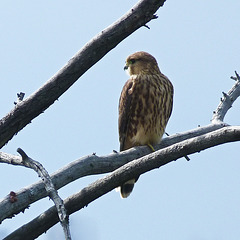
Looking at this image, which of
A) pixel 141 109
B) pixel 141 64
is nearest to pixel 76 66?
pixel 141 109

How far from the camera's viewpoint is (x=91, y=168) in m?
3.32

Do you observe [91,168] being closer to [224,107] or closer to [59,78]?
[59,78]

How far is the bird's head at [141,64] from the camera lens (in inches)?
210

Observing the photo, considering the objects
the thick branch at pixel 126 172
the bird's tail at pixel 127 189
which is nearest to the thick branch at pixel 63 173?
the thick branch at pixel 126 172

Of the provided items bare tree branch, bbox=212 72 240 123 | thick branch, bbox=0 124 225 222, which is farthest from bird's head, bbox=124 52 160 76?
thick branch, bbox=0 124 225 222

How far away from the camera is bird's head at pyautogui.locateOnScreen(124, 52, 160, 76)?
210 inches

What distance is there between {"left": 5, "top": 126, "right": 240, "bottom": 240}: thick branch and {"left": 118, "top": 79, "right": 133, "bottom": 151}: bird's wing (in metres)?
2.17

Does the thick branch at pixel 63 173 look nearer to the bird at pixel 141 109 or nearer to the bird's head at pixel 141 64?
the bird at pixel 141 109

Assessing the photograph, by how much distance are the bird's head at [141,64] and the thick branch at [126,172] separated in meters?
2.49

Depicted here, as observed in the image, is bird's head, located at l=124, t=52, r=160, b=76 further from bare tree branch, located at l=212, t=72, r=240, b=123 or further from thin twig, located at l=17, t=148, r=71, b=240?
thin twig, located at l=17, t=148, r=71, b=240

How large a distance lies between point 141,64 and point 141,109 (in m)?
0.50

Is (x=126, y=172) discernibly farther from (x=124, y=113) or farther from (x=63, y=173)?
(x=124, y=113)

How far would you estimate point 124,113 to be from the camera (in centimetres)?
511

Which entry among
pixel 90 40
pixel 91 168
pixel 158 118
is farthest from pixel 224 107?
pixel 90 40
